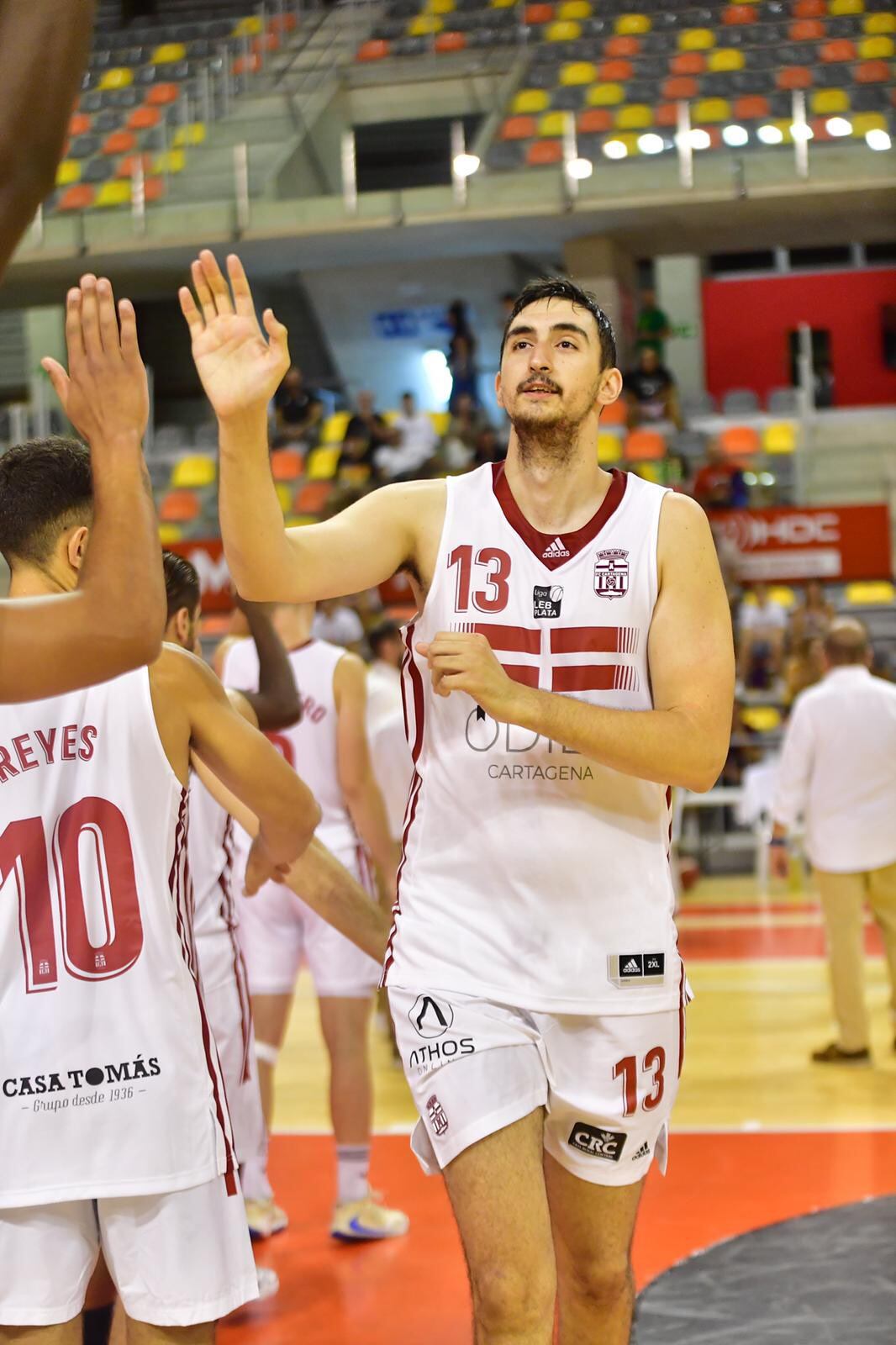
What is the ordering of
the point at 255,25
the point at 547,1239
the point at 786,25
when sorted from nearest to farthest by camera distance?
1. the point at 547,1239
2. the point at 786,25
3. the point at 255,25

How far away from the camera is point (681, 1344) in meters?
4.01

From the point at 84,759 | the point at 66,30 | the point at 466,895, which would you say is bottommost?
the point at 466,895

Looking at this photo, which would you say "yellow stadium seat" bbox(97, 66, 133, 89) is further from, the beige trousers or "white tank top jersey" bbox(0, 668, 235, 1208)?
"white tank top jersey" bbox(0, 668, 235, 1208)

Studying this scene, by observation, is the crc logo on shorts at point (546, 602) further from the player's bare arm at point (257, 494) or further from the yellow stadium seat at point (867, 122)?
the yellow stadium seat at point (867, 122)

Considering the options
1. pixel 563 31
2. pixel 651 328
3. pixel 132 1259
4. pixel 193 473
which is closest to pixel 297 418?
pixel 193 473

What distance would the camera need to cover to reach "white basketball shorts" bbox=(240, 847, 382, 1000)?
5543mm

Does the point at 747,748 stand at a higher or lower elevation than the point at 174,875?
lower

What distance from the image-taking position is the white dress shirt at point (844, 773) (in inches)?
321

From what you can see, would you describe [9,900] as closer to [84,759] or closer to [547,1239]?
[84,759]

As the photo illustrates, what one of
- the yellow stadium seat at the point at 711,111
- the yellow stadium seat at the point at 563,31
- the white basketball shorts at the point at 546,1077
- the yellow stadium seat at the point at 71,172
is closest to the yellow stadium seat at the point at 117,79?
the yellow stadium seat at the point at 71,172

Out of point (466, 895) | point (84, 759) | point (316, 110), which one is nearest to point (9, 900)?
point (84, 759)

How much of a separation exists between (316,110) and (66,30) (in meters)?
21.0

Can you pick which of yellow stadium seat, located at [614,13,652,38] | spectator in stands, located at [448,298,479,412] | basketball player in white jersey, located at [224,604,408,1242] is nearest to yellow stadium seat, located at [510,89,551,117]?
yellow stadium seat, located at [614,13,652,38]

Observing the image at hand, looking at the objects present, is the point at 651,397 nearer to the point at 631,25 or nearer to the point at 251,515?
the point at 631,25
